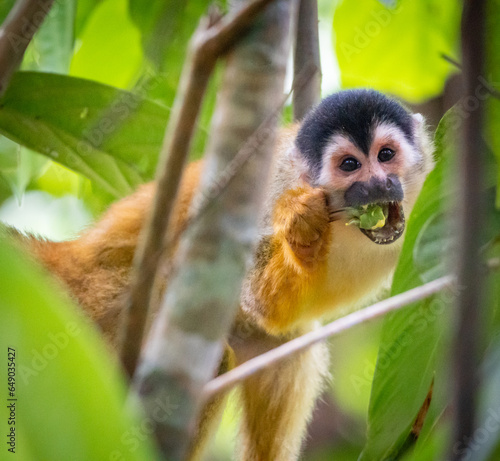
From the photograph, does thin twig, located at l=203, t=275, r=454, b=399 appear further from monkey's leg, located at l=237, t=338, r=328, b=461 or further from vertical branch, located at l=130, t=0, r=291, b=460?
monkey's leg, located at l=237, t=338, r=328, b=461

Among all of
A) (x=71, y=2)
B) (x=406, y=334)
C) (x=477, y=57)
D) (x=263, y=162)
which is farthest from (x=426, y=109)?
(x=477, y=57)

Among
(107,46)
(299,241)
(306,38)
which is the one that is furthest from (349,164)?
(107,46)

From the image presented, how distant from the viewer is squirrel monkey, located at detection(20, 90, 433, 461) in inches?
68.6

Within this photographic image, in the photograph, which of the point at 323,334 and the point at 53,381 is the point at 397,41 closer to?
the point at 323,334

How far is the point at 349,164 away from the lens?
1852 mm

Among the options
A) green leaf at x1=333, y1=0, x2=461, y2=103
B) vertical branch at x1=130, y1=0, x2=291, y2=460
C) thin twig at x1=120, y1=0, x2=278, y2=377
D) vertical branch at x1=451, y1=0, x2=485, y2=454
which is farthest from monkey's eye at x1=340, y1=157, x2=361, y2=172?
vertical branch at x1=451, y1=0, x2=485, y2=454

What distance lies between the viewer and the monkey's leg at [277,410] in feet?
6.83

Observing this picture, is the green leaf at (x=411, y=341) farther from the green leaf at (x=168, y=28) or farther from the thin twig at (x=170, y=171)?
the green leaf at (x=168, y=28)

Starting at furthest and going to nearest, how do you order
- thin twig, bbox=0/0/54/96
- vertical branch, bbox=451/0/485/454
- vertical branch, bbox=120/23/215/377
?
thin twig, bbox=0/0/54/96 < vertical branch, bbox=120/23/215/377 < vertical branch, bbox=451/0/485/454

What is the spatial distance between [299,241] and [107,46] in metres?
0.85

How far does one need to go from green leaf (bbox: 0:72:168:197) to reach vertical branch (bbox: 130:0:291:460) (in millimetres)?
744

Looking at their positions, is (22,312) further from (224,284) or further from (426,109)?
(426,109)

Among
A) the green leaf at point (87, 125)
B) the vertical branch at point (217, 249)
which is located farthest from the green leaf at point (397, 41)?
the vertical branch at point (217, 249)

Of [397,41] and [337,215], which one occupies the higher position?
[397,41]
